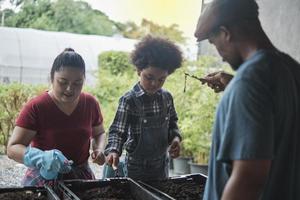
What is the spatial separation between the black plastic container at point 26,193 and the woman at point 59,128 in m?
0.07

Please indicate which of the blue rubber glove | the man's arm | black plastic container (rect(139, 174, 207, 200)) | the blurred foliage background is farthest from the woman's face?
the blurred foliage background

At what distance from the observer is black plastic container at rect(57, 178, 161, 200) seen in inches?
65.9

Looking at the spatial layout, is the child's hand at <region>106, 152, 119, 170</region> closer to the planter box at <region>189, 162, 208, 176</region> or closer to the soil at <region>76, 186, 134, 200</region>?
the soil at <region>76, 186, 134, 200</region>

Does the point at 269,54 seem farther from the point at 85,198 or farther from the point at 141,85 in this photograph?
the point at 141,85

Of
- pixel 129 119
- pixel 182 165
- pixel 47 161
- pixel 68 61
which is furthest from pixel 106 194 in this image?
pixel 182 165

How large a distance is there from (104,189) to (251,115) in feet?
3.53

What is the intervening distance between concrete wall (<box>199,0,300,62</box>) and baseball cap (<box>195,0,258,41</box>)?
2290 millimetres

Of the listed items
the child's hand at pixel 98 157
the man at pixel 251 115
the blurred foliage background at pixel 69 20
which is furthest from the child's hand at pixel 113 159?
the blurred foliage background at pixel 69 20

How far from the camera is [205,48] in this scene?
6.08 metres

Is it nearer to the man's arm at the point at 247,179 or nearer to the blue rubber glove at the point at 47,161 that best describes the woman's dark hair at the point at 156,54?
the blue rubber glove at the point at 47,161

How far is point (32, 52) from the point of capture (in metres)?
7.67

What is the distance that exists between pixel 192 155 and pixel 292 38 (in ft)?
7.44

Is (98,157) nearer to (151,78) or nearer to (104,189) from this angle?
(104,189)

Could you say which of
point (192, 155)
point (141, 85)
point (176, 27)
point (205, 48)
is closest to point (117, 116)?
point (141, 85)
